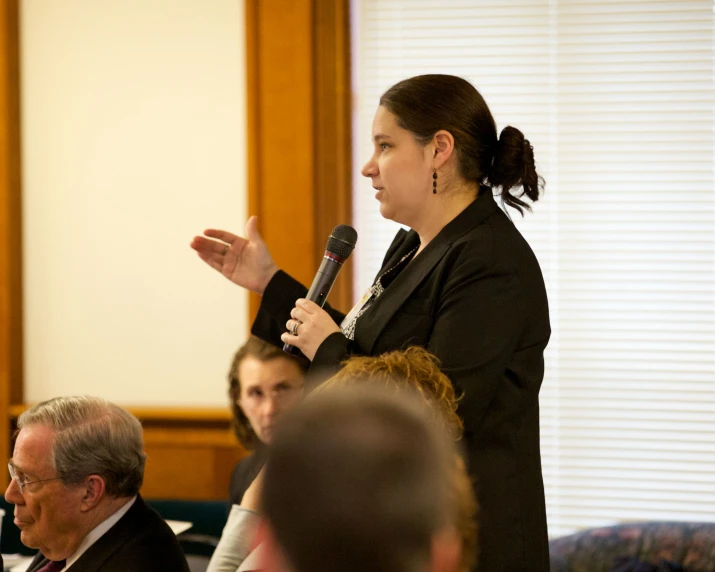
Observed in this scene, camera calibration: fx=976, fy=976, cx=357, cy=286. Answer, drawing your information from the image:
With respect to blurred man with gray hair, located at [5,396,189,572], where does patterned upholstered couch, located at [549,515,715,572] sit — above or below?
below

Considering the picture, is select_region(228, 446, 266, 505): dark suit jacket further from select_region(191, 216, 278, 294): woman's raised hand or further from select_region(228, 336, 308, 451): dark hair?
select_region(191, 216, 278, 294): woman's raised hand

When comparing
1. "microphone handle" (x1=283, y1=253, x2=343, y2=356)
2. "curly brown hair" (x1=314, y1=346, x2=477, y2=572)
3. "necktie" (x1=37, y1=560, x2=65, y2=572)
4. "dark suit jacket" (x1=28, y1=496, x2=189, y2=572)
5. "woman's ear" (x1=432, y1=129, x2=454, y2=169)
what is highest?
"woman's ear" (x1=432, y1=129, x2=454, y2=169)

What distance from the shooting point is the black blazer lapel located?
1.90 metres

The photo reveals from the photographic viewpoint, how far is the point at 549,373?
138 inches

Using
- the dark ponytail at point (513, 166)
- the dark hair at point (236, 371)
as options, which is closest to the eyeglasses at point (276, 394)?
the dark hair at point (236, 371)

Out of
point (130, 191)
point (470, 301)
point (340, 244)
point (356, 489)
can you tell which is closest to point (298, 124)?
point (130, 191)

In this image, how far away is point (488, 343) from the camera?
1774mm

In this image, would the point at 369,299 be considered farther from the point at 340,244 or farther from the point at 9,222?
the point at 9,222

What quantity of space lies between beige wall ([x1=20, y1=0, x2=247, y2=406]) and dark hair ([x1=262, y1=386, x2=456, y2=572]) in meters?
2.90

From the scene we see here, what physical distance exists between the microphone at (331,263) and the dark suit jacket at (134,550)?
1.44 feet

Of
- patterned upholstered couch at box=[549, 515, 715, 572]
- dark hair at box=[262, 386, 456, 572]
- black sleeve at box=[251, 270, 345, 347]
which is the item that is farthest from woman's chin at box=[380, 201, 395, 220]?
patterned upholstered couch at box=[549, 515, 715, 572]

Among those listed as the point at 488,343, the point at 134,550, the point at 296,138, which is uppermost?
the point at 296,138

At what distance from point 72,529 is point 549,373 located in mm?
2026

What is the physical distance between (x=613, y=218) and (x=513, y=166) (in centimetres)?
162
